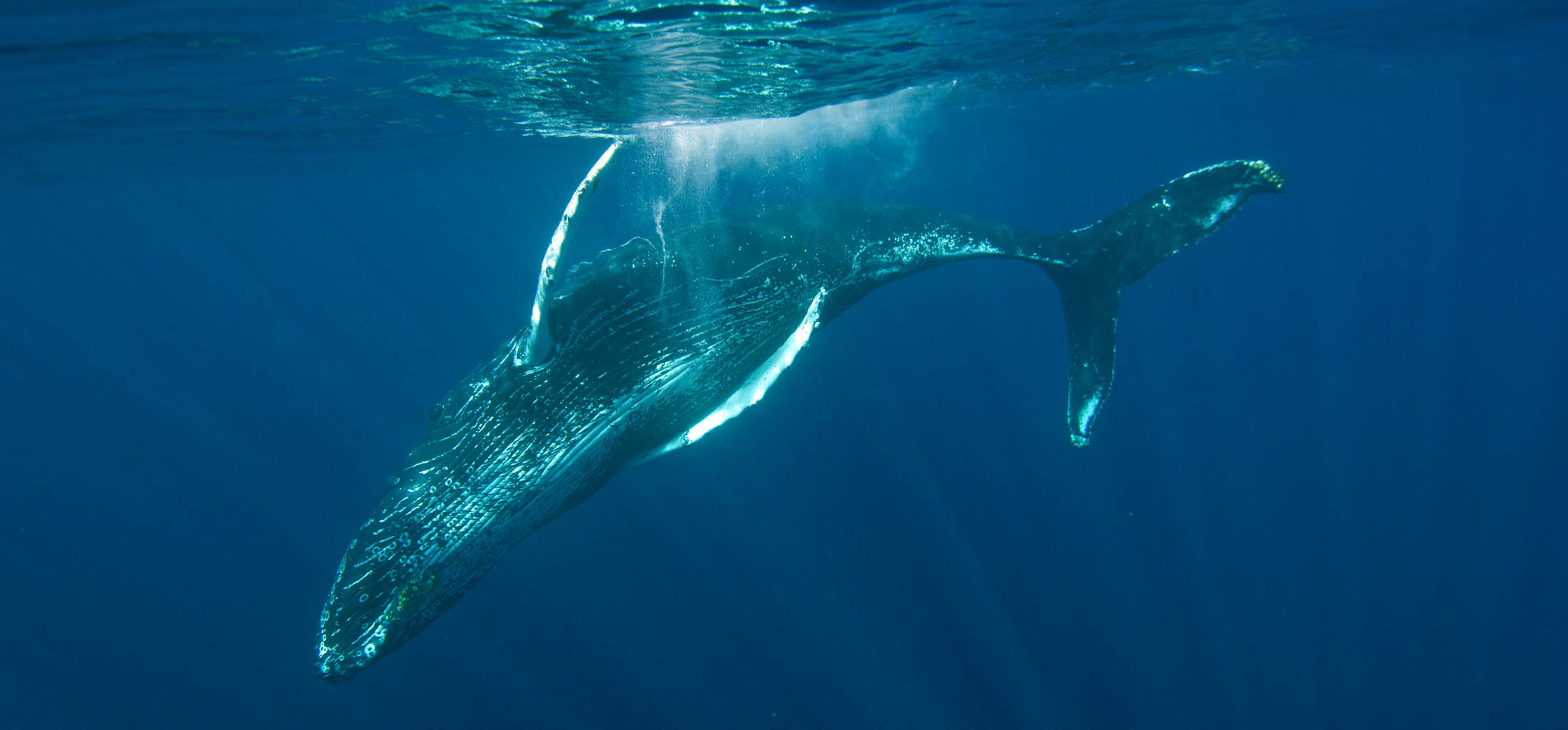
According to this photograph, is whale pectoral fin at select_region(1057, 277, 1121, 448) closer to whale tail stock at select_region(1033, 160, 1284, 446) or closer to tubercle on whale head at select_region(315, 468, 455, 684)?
whale tail stock at select_region(1033, 160, 1284, 446)

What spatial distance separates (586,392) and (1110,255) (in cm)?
564

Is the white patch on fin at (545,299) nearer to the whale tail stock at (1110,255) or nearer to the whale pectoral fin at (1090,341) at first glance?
the whale tail stock at (1110,255)

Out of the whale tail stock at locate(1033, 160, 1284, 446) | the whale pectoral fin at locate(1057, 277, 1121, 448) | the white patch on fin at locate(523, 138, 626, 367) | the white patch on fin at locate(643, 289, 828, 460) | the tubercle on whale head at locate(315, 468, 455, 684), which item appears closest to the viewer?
the tubercle on whale head at locate(315, 468, 455, 684)

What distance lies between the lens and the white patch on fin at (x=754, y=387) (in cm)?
422

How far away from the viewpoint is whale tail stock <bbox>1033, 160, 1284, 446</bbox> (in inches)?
270

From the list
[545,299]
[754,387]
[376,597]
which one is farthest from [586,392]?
[376,597]

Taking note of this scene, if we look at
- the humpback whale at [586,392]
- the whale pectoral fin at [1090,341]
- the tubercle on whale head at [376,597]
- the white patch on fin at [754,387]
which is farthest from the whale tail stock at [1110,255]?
the tubercle on whale head at [376,597]

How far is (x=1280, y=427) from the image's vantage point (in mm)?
30344

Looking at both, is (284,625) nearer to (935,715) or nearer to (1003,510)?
(935,715)

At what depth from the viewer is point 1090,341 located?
7188 mm

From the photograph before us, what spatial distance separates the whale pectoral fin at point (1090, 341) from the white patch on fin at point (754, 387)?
3561 mm

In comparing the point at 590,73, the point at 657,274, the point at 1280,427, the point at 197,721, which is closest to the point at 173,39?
the point at 590,73

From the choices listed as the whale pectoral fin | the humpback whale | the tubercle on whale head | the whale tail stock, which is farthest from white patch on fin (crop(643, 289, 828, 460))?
the whale pectoral fin

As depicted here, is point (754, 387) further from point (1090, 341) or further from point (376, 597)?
point (1090, 341)
